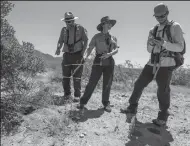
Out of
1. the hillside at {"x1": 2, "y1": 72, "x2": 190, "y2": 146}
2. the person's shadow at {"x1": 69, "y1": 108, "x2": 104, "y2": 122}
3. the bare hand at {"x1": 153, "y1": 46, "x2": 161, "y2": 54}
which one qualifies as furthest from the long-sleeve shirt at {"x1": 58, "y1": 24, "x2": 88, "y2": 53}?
the bare hand at {"x1": 153, "y1": 46, "x2": 161, "y2": 54}

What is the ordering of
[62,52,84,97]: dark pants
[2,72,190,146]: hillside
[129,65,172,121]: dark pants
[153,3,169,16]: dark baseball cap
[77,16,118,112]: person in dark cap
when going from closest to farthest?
[2,72,190,146]: hillside
[153,3,169,16]: dark baseball cap
[129,65,172,121]: dark pants
[77,16,118,112]: person in dark cap
[62,52,84,97]: dark pants

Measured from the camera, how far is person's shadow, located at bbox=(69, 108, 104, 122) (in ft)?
16.2

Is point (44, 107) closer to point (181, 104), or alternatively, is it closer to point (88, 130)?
point (88, 130)

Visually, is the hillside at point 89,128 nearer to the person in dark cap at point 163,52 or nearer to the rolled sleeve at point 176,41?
the person in dark cap at point 163,52

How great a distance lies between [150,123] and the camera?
5262mm

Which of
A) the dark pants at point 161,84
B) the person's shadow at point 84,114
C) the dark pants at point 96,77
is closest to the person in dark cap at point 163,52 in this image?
the dark pants at point 161,84

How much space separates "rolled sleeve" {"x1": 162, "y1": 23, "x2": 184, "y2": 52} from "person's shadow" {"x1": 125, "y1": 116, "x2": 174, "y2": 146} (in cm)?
157

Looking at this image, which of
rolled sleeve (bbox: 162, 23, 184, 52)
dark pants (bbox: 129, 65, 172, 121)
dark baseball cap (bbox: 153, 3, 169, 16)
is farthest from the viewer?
dark pants (bbox: 129, 65, 172, 121)

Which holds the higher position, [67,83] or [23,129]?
[67,83]

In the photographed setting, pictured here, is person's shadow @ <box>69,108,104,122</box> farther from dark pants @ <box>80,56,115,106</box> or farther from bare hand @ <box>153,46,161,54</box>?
bare hand @ <box>153,46,161,54</box>

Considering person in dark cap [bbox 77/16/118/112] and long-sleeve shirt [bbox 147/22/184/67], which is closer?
long-sleeve shirt [bbox 147/22/184/67]

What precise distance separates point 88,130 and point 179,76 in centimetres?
878

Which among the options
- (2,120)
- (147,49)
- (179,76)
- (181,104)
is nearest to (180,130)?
(147,49)

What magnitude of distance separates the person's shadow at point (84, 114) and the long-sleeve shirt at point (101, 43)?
1.29m
